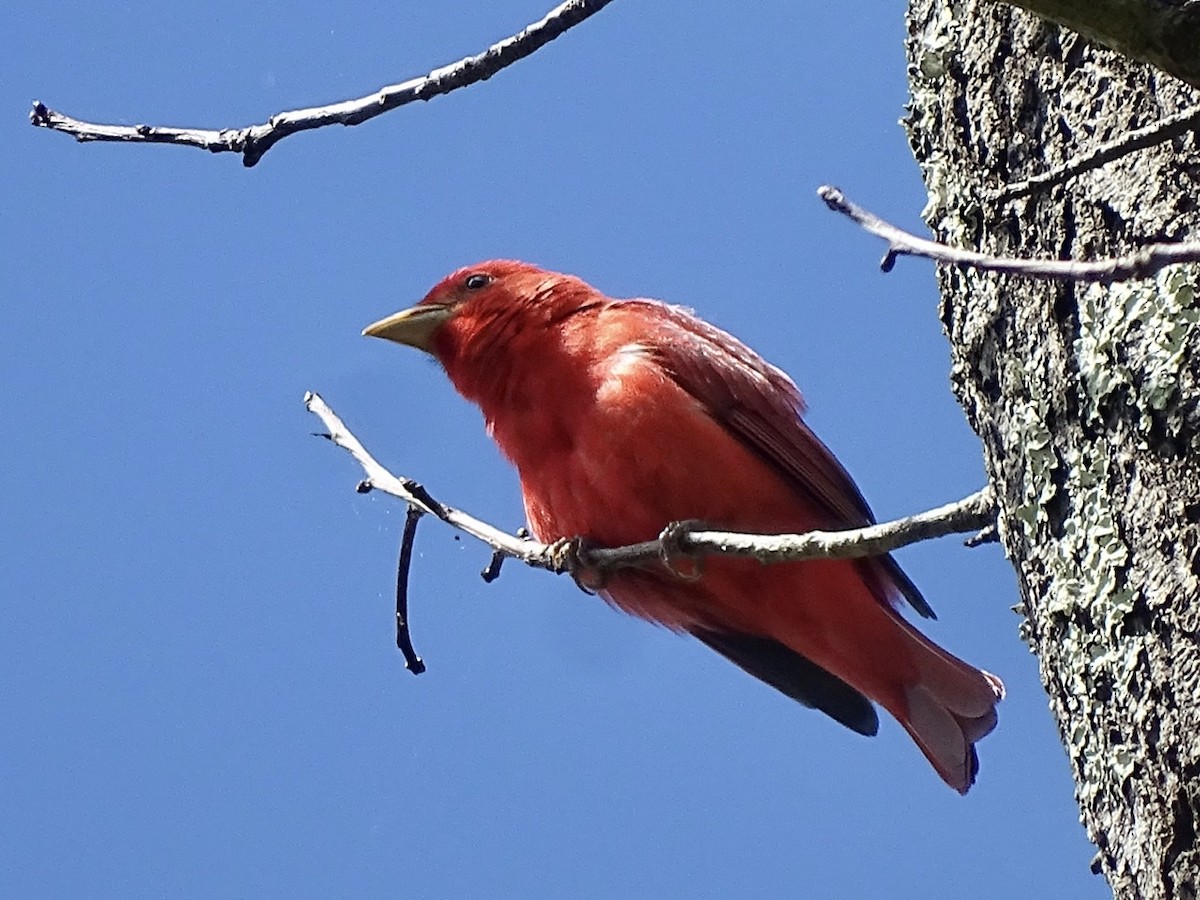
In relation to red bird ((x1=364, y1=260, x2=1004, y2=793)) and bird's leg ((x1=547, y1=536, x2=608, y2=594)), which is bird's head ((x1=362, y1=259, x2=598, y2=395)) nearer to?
red bird ((x1=364, y1=260, x2=1004, y2=793))

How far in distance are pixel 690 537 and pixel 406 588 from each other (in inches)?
24.4

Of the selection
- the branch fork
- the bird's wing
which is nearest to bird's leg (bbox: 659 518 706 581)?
the branch fork

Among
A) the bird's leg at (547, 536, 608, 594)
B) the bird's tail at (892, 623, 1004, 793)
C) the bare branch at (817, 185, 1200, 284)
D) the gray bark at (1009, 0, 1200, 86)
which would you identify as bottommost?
the bare branch at (817, 185, 1200, 284)

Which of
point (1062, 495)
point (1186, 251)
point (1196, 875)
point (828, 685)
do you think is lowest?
point (1196, 875)

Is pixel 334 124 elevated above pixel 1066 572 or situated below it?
above

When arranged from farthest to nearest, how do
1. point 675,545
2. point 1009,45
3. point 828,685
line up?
1. point 828,685
2. point 675,545
3. point 1009,45

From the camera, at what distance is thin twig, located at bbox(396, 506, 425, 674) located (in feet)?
9.96

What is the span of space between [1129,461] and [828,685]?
2.63m

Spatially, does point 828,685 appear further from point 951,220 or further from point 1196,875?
point 1196,875

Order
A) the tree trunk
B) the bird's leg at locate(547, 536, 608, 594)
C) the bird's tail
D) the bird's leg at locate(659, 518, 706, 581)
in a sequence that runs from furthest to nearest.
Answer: the bird's tail, the bird's leg at locate(547, 536, 608, 594), the bird's leg at locate(659, 518, 706, 581), the tree trunk

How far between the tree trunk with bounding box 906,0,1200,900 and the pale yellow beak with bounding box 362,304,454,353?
8.45ft

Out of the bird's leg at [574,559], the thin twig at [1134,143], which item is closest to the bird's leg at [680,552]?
the bird's leg at [574,559]

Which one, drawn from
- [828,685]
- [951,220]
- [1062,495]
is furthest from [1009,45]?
[828,685]

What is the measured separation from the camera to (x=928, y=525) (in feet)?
7.90
